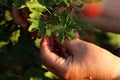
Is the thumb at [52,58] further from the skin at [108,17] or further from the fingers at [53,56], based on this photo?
the skin at [108,17]

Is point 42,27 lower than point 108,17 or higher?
higher

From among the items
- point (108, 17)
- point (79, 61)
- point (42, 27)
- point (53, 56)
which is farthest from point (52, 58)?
point (108, 17)

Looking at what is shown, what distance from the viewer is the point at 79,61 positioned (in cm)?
161

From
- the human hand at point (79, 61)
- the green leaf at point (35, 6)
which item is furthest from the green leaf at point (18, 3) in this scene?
the human hand at point (79, 61)

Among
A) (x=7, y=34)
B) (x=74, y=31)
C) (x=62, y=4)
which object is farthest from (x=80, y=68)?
(x=7, y=34)

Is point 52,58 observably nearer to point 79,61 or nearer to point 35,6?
point 79,61

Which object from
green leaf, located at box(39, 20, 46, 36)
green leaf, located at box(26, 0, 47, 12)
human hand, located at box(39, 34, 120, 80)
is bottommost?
human hand, located at box(39, 34, 120, 80)

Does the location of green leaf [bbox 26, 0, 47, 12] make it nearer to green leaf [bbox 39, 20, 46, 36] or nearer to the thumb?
green leaf [bbox 39, 20, 46, 36]

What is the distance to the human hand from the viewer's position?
5.26ft

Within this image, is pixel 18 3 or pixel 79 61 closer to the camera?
pixel 18 3

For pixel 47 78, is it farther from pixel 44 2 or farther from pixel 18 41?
pixel 44 2

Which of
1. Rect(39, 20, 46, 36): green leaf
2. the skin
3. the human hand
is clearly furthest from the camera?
the skin

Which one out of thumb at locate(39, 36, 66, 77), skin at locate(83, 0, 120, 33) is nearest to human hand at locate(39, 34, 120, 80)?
thumb at locate(39, 36, 66, 77)

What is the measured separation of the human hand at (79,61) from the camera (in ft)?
5.26
